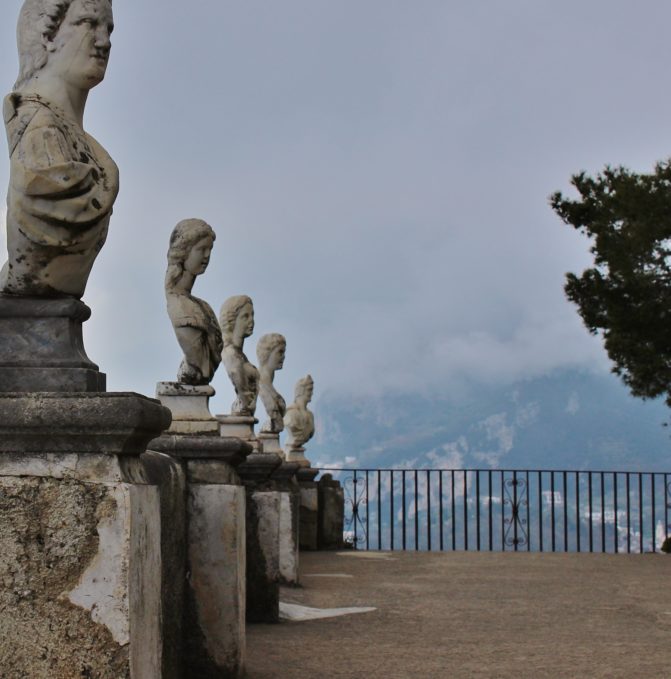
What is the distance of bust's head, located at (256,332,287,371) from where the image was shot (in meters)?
14.8

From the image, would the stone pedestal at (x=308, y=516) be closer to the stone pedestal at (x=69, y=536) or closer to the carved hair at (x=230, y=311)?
the carved hair at (x=230, y=311)

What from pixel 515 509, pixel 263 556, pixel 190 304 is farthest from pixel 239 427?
pixel 515 509

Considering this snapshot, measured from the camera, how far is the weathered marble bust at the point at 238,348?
11195 mm

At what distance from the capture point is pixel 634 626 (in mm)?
8531

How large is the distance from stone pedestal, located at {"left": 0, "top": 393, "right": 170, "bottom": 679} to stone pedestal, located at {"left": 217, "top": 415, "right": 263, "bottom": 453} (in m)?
7.35

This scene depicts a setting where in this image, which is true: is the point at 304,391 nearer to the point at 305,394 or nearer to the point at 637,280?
the point at 305,394

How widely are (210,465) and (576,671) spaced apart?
2136 millimetres

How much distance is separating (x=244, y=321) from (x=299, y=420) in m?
6.75

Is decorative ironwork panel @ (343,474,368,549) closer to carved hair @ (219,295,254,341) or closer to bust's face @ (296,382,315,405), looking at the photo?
bust's face @ (296,382,315,405)

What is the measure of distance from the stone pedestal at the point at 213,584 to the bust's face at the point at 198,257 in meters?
1.40

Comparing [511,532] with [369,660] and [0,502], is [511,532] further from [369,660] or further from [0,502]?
[0,502]

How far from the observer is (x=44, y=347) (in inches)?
151

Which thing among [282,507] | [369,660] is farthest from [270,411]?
[369,660]

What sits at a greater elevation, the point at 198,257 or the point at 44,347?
the point at 198,257
